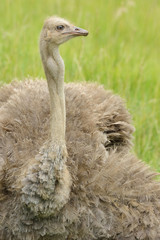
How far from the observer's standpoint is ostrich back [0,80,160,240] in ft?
13.2

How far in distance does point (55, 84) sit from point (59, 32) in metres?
0.32

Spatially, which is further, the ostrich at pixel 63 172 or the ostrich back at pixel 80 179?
the ostrich back at pixel 80 179

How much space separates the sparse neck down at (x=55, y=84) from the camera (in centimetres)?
375

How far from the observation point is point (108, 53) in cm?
688

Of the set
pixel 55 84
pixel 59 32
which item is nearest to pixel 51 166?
pixel 55 84

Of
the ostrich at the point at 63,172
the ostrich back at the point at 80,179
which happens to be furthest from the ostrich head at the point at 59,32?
the ostrich back at the point at 80,179

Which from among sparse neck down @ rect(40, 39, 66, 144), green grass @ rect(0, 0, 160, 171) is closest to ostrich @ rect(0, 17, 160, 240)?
sparse neck down @ rect(40, 39, 66, 144)

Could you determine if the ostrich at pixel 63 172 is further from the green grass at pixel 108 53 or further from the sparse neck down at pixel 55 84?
the green grass at pixel 108 53

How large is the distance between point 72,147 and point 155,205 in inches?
28.2

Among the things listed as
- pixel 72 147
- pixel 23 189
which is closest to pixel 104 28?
pixel 72 147

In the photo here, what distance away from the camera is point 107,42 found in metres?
7.45

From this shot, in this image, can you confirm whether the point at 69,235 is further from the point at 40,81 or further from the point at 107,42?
the point at 107,42

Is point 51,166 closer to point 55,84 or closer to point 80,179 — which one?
point 80,179

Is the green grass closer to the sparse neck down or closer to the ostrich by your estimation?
the ostrich
